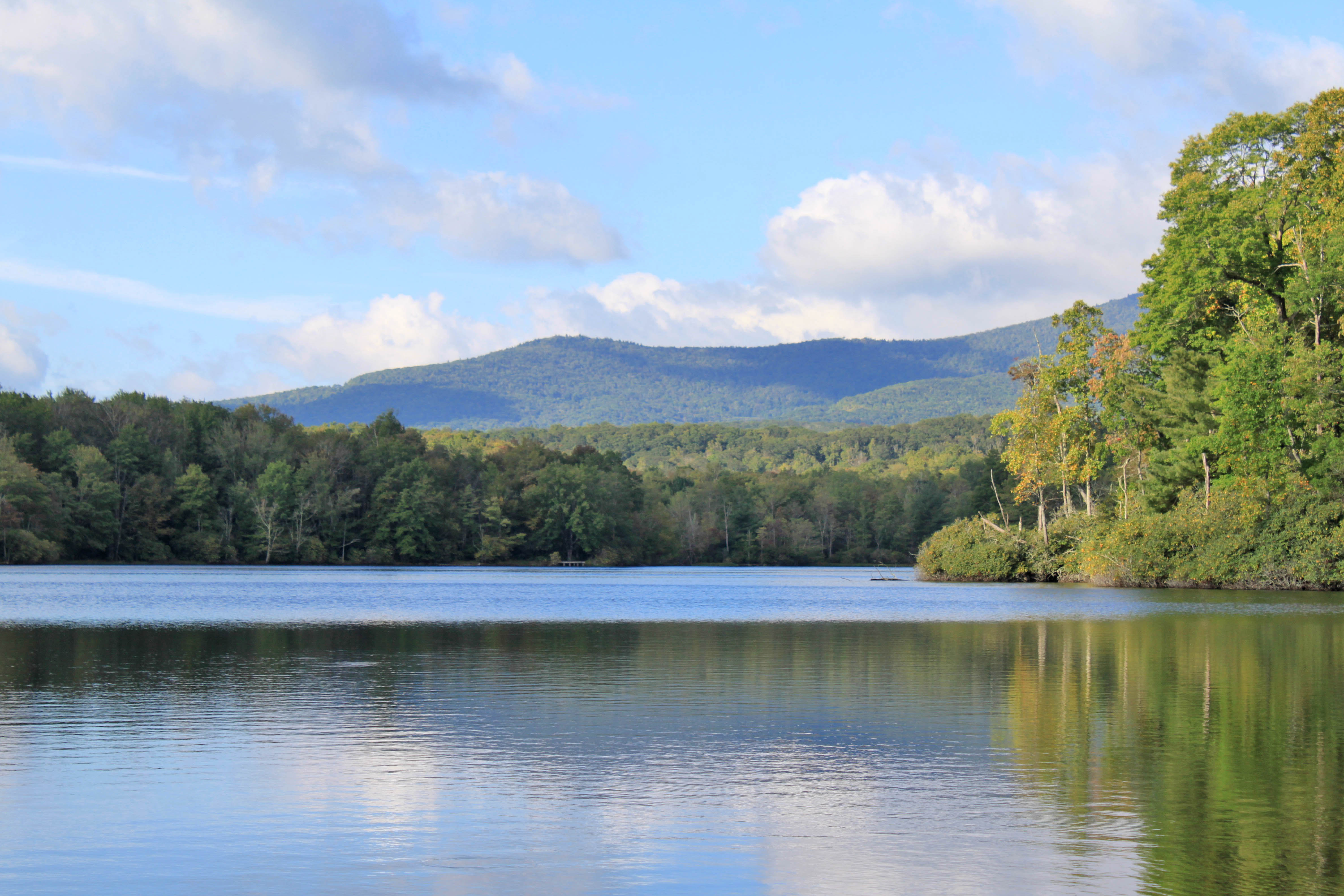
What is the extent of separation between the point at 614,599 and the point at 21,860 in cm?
3898

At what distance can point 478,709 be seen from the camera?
14008 millimetres

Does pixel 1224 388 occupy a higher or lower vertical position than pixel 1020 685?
higher

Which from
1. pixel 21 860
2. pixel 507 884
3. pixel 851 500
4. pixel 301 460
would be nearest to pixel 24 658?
pixel 21 860

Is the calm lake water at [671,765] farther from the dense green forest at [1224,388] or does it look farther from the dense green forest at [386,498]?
the dense green forest at [386,498]

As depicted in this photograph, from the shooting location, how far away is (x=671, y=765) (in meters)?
10.5

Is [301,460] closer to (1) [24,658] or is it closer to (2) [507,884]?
(1) [24,658]

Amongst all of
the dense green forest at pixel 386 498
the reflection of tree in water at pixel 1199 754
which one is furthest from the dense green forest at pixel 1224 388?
the dense green forest at pixel 386 498

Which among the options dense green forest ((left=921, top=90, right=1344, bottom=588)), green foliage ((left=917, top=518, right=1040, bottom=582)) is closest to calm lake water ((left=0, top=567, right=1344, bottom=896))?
dense green forest ((left=921, top=90, right=1344, bottom=588))

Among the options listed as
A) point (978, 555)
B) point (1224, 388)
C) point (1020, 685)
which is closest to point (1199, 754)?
point (1020, 685)

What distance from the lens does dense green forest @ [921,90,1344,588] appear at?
44.9 metres

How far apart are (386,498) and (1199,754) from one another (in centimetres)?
10069

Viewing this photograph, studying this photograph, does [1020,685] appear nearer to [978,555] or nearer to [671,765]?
[671,765]

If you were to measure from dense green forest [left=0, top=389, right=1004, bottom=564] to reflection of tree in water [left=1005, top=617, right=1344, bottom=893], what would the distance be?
247 ft

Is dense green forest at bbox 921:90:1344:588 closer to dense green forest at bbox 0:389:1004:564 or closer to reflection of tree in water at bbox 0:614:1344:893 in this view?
reflection of tree in water at bbox 0:614:1344:893
